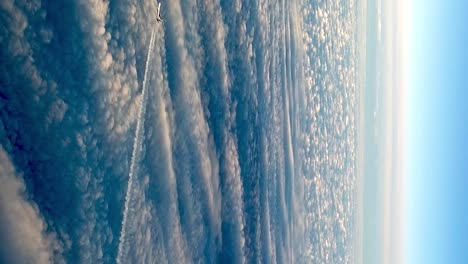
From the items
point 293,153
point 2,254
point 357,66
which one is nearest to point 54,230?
point 2,254

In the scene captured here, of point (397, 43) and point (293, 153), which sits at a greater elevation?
point (397, 43)

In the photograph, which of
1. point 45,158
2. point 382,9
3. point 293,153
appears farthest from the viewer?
point 382,9

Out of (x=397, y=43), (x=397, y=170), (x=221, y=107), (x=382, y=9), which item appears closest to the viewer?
(x=221, y=107)

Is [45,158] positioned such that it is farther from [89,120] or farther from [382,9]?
[382,9]

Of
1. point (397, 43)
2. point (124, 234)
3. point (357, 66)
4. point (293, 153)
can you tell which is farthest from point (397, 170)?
point (124, 234)

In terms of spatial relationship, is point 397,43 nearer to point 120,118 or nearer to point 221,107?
point 221,107

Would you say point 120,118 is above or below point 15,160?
above

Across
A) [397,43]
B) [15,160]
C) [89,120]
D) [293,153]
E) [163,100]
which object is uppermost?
[397,43]

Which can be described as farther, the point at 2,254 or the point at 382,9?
the point at 382,9

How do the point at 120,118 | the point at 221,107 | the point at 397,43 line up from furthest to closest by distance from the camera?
the point at 397,43, the point at 221,107, the point at 120,118
